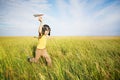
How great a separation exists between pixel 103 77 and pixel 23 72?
108 centimetres

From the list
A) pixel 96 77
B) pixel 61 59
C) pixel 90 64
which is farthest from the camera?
pixel 61 59

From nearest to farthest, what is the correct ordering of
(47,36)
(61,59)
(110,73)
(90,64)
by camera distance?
(110,73)
(90,64)
(61,59)
(47,36)

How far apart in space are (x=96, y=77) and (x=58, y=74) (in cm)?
47

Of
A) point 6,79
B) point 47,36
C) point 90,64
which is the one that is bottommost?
point 6,79

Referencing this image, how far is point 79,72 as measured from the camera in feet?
6.05

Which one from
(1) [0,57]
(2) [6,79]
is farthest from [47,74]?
(1) [0,57]

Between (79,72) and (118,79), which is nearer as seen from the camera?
(118,79)

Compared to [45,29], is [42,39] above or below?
below

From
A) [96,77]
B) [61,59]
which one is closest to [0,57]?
[61,59]

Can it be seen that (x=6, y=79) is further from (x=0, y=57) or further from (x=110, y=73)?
(x=110, y=73)

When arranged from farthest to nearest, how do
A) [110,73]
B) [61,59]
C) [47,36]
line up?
[47,36], [61,59], [110,73]

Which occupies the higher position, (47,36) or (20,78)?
(47,36)

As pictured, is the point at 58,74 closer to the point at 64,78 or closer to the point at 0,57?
the point at 64,78

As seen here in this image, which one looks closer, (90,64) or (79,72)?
(79,72)
